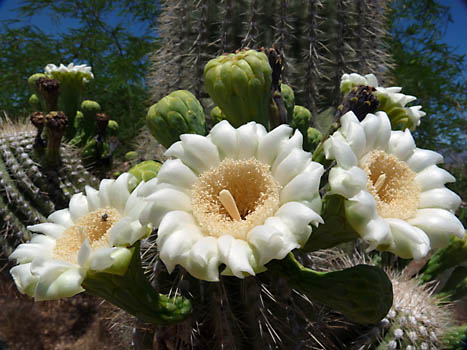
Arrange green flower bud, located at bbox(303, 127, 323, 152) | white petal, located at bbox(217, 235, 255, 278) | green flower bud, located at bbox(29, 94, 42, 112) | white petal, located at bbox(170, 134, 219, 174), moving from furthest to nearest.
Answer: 1. green flower bud, located at bbox(29, 94, 42, 112)
2. green flower bud, located at bbox(303, 127, 323, 152)
3. white petal, located at bbox(170, 134, 219, 174)
4. white petal, located at bbox(217, 235, 255, 278)

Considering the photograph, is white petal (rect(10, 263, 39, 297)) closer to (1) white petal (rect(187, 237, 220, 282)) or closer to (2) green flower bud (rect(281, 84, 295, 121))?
(1) white petal (rect(187, 237, 220, 282))

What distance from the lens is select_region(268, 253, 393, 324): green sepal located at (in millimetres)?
407

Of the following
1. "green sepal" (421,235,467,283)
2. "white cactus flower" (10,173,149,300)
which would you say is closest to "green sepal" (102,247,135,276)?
"white cactus flower" (10,173,149,300)

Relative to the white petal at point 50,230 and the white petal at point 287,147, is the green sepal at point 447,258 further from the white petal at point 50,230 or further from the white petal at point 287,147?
the white petal at point 50,230

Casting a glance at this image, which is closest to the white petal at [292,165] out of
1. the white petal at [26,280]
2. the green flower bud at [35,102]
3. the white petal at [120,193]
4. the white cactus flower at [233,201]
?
the white cactus flower at [233,201]

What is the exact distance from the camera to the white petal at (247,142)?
1.49 feet

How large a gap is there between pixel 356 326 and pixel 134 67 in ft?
10.3

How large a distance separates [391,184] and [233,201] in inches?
8.2

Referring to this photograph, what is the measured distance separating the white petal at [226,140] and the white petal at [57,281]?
0.22 meters

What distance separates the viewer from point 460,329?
79cm

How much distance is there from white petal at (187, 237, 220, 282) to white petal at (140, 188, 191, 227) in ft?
0.18

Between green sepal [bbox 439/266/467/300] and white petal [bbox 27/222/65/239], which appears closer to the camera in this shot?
white petal [bbox 27/222/65/239]

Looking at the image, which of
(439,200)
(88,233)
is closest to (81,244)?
(88,233)

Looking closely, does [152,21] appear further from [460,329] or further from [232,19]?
[460,329]
